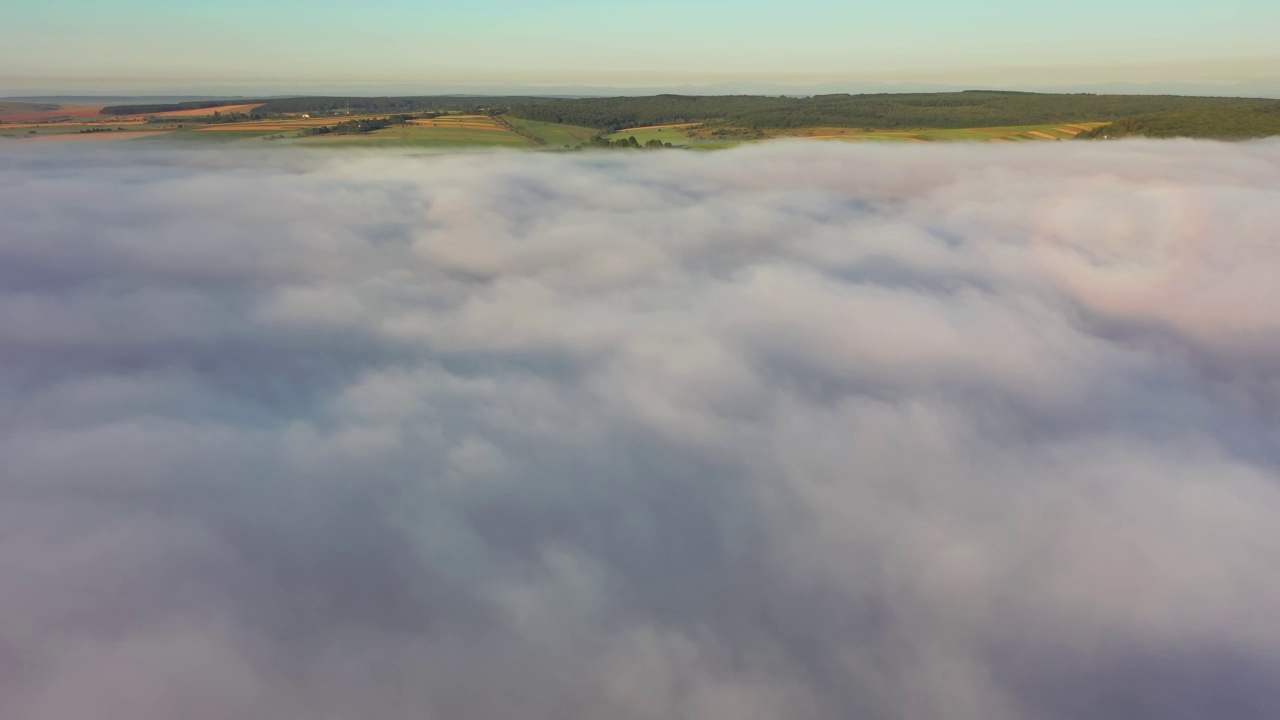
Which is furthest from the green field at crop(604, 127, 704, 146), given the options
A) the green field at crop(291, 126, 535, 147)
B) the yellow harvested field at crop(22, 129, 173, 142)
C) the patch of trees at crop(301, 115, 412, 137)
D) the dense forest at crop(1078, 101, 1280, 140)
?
the dense forest at crop(1078, 101, 1280, 140)

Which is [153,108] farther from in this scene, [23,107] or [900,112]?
[900,112]

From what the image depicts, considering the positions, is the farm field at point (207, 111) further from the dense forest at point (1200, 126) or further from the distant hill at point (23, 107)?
the dense forest at point (1200, 126)

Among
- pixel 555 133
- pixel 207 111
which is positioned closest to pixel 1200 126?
pixel 555 133

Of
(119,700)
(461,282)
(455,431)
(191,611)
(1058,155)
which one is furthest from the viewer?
(1058,155)

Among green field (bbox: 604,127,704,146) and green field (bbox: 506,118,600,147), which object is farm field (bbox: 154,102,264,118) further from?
green field (bbox: 604,127,704,146)

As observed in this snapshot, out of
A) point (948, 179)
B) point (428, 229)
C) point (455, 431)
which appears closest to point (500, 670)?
point (455, 431)

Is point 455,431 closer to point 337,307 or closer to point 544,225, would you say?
point 337,307
